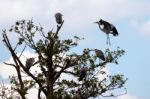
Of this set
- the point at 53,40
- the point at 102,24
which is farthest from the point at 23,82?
the point at 102,24

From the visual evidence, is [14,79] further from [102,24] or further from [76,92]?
[102,24]

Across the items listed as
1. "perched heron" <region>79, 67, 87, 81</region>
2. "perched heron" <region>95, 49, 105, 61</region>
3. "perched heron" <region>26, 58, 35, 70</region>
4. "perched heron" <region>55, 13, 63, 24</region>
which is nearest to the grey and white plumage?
"perched heron" <region>26, 58, 35, 70</region>

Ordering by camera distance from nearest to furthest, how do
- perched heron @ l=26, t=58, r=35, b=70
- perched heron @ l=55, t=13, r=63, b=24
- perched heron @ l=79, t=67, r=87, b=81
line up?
1. perched heron @ l=79, t=67, r=87, b=81
2. perched heron @ l=26, t=58, r=35, b=70
3. perched heron @ l=55, t=13, r=63, b=24

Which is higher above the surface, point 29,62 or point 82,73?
point 29,62

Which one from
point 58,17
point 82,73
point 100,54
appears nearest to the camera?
point 82,73

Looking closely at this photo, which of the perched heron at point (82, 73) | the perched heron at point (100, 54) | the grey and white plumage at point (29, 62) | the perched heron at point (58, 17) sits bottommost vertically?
the perched heron at point (82, 73)

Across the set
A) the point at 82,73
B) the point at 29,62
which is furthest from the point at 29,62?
the point at 82,73

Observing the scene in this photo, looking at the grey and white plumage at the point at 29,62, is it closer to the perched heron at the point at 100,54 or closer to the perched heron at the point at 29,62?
the perched heron at the point at 29,62

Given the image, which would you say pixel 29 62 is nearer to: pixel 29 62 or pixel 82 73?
pixel 29 62

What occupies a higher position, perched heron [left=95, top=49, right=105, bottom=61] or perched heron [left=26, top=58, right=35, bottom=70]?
perched heron [left=26, top=58, right=35, bottom=70]

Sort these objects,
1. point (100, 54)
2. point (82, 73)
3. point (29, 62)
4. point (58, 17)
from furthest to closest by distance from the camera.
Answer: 1. point (58, 17)
2. point (29, 62)
3. point (100, 54)
4. point (82, 73)

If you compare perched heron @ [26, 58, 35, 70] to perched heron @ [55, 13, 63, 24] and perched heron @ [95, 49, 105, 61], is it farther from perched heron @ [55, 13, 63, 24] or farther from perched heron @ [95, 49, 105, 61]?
perched heron @ [95, 49, 105, 61]

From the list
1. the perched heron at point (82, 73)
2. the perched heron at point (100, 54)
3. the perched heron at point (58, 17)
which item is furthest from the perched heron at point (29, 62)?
the perched heron at point (100, 54)

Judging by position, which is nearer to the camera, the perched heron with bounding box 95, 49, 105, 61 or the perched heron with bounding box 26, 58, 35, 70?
the perched heron with bounding box 95, 49, 105, 61
